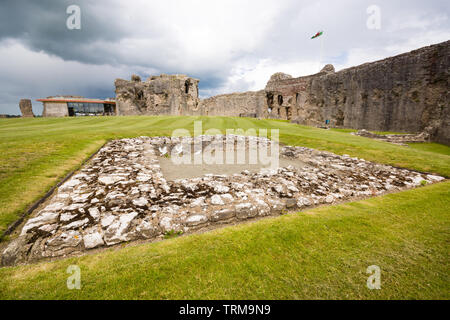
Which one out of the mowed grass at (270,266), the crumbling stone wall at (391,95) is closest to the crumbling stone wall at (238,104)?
the crumbling stone wall at (391,95)

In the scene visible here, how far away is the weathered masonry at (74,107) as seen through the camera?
37.0m

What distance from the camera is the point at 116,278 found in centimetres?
189

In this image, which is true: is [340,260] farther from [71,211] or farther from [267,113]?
[267,113]

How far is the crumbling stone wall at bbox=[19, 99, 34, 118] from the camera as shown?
97.7ft

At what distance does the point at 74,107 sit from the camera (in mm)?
40031

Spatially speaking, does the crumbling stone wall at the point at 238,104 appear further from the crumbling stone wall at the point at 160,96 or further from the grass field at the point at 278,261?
the grass field at the point at 278,261

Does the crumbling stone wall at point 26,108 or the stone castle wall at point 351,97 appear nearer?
the stone castle wall at point 351,97

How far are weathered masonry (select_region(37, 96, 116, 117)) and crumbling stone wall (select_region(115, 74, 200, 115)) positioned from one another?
39.3 feet

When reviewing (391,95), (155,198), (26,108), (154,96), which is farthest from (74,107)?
(391,95)

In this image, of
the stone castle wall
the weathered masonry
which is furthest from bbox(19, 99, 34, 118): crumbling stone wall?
the stone castle wall

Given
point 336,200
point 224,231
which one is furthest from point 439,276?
point 224,231

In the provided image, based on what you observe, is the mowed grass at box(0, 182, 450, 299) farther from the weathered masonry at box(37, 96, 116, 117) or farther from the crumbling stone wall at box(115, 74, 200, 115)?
the weathered masonry at box(37, 96, 116, 117)

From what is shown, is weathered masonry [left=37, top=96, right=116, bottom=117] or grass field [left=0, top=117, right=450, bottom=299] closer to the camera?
grass field [left=0, top=117, right=450, bottom=299]

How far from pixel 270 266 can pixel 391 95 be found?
83.1 ft
